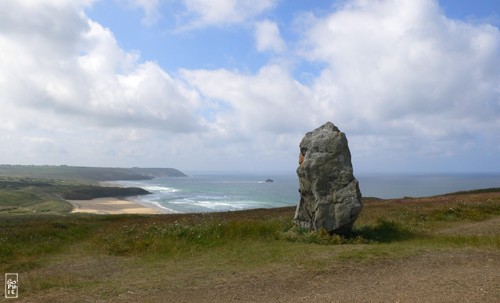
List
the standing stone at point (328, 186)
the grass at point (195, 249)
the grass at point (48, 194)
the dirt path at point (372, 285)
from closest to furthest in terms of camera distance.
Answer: the dirt path at point (372, 285) < the grass at point (195, 249) < the standing stone at point (328, 186) < the grass at point (48, 194)

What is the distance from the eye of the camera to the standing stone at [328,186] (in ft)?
63.8

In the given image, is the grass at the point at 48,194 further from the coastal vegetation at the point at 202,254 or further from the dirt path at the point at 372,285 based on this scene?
the dirt path at the point at 372,285

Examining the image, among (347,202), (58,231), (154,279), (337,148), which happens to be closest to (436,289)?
(154,279)

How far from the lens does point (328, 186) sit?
2042cm

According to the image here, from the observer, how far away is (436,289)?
1017cm

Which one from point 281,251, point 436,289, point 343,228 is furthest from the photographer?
point 343,228

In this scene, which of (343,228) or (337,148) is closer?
(343,228)

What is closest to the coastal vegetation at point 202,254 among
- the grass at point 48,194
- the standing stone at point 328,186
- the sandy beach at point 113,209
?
the standing stone at point 328,186

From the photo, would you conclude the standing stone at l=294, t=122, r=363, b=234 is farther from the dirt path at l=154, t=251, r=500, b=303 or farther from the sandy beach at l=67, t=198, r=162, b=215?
the sandy beach at l=67, t=198, r=162, b=215

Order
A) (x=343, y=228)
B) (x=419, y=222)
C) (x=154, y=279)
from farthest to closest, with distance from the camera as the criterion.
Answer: (x=419, y=222) → (x=343, y=228) → (x=154, y=279)

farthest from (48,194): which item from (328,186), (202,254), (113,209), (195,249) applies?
(202,254)

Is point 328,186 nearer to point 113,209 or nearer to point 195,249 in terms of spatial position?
point 195,249

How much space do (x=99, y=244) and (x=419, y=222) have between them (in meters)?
19.3

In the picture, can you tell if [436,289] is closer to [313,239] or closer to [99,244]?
[313,239]
